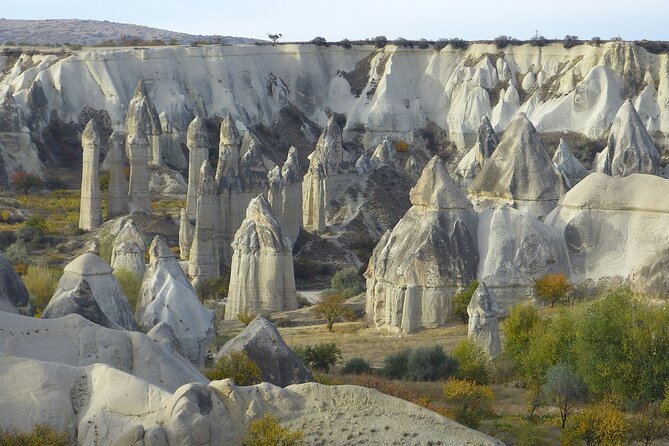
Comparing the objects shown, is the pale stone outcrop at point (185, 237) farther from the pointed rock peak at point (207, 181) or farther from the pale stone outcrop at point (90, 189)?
the pale stone outcrop at point (90, 189)

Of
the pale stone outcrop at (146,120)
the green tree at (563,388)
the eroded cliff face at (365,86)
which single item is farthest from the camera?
the eroded cliff face at (365,86)

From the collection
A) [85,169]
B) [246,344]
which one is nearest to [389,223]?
[85,169]

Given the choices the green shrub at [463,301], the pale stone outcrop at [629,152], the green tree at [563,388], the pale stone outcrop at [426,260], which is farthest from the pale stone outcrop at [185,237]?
the green tree at [563,388]

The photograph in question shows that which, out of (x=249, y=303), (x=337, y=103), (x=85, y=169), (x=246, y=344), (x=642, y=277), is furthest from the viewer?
(x=337, y=103)

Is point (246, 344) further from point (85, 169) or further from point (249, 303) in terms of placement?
point (85, 169)

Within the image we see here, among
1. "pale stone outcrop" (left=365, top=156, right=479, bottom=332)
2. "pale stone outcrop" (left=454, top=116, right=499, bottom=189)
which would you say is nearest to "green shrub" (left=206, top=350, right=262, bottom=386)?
"pale stone outcrop" (left=365, top=156, right=479, bottom=332)

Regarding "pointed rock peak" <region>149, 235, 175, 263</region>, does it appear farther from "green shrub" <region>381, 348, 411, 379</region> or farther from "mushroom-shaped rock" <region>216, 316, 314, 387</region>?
"mushroom-shaped rock" <region>216, 316, 314, 387</region>
